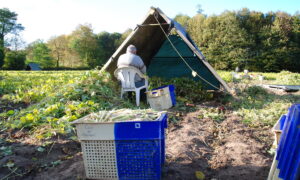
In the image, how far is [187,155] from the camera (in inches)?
117

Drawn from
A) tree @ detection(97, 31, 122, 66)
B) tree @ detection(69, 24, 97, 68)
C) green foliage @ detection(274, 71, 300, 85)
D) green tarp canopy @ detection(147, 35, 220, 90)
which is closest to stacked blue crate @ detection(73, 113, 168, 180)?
green tarp canopy @ detection(147, 35, 220, 90)

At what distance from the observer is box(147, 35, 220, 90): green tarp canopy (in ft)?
24.5

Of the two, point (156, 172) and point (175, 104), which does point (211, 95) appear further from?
point (156, 172)

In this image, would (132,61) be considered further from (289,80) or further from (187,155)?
(289,80)

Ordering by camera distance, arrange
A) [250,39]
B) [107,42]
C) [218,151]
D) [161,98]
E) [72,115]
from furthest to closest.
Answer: [107,42] → [250,39] → [161,98] → [72,115] → [218,151]

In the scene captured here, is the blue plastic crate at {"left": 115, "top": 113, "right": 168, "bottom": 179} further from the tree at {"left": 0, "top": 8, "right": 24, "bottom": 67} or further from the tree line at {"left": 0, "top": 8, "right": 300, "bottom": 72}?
the tree at {"left": 0, "top": 8, "right": 24, "bottom": 67}

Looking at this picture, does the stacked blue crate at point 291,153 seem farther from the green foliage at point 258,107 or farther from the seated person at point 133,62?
the seated person at point 133,62

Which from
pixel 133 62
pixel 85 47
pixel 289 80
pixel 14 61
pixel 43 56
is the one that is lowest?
pixel 289 80

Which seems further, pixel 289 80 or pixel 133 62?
pixel 289 80

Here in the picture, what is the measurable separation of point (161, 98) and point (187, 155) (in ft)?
8.35

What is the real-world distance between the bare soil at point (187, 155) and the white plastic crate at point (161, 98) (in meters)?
1.40

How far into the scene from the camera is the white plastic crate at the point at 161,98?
543 centimetres

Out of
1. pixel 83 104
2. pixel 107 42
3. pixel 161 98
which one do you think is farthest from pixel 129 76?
pixel 107 42

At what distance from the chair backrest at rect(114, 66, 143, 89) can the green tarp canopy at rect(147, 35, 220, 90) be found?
2492 millimetres
